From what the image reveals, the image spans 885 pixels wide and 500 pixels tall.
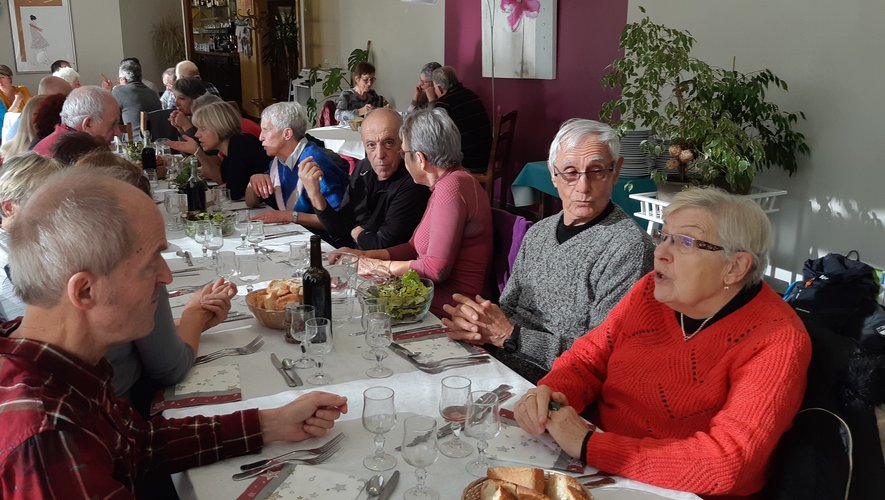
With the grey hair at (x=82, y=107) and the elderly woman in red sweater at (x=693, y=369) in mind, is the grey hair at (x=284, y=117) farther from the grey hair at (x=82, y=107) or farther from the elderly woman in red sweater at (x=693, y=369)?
the elderly woman in red sweater at (x=693, y=369)

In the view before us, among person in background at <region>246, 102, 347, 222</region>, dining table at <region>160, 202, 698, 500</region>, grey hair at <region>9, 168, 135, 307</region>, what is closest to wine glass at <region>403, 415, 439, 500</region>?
dining table at <region>160, 202, 698, 500</region>

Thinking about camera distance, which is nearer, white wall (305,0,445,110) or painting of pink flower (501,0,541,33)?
painting of pink flower (501,0,541,33)

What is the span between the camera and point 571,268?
2146 mm

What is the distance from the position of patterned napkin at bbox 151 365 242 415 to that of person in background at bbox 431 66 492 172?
487 centimetres

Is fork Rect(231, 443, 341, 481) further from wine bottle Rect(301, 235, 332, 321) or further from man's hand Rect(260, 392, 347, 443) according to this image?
wine bottle Rect(301, 235, 332, 321)

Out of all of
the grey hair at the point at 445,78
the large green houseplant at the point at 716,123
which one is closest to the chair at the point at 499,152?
the grey hair at the point at 445,78

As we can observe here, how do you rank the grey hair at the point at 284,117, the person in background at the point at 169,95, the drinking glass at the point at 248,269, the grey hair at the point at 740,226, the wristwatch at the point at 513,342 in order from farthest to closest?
the person in background at the point at 169,95, the grey hair at the point at 284,117, the drinking glass at the point at 248,269, the wristwatch at the point at 513,342, the grey hair at the point at 740,226

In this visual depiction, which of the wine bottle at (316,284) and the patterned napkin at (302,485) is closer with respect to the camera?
the patterned napkin at (302,485)

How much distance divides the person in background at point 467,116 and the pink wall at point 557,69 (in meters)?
0.39

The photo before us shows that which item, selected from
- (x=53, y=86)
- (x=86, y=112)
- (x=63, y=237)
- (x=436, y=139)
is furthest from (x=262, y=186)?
(x=53, y=86)

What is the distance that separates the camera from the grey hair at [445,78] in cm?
654

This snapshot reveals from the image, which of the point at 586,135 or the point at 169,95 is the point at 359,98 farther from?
the point at 586,135

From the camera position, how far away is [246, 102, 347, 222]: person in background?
147 inches

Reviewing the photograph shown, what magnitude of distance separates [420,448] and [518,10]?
5.67 metres
